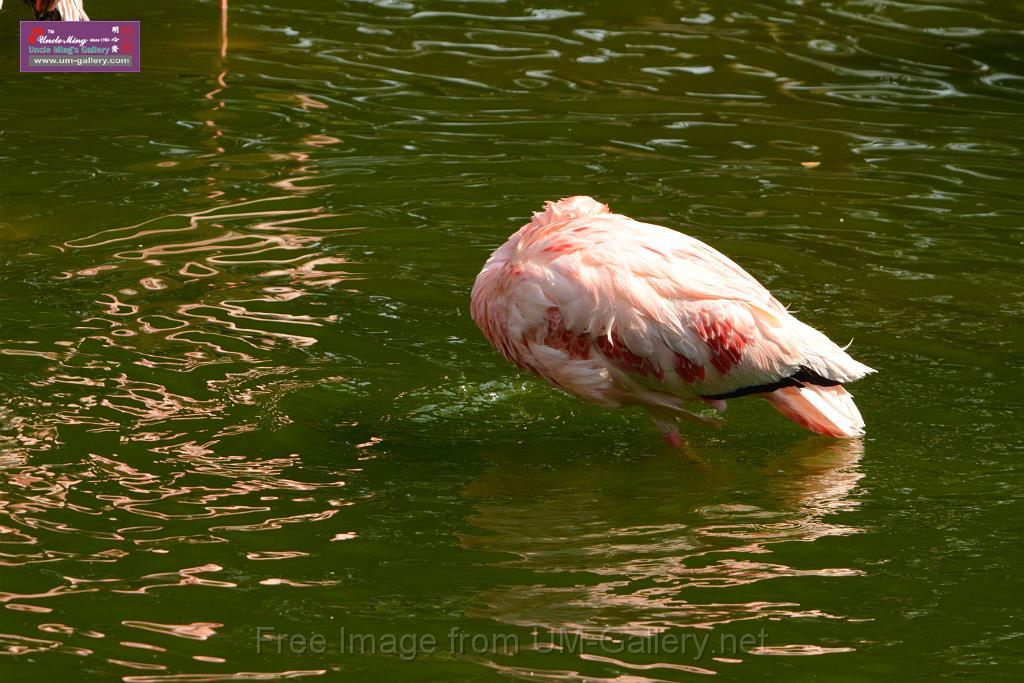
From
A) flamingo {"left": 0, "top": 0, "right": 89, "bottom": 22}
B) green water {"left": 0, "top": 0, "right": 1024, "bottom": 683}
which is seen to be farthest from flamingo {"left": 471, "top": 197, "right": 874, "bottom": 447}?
flamingo {"left": 0, "top": 0, "right": 89, "bottom": 22}

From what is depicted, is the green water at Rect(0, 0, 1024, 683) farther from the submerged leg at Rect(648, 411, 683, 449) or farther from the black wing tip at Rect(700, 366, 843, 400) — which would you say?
the black wing tip at Rect(700, 366, 843, 400)

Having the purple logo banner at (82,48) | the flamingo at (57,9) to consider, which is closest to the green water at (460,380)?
A: the purple logo banner at (82,48)

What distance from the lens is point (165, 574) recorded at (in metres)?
4.77

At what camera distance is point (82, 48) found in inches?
463

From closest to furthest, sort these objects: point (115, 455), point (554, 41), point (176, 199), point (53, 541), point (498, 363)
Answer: point (53, 541) → point (115, 455) → point (498, 363) → point (176, 199) → point (554, 41)

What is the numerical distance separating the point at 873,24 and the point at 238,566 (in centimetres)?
1003

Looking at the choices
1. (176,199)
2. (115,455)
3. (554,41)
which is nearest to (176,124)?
(176,199)

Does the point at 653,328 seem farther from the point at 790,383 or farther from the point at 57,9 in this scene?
the point at 57,9

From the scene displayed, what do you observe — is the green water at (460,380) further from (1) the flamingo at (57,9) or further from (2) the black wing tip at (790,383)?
(1) the flamingo at (57,9)

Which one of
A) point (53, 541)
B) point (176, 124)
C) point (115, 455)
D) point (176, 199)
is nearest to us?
point (53, 541)

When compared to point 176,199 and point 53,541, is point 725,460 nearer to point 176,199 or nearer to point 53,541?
point 53,541

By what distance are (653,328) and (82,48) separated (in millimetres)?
7519

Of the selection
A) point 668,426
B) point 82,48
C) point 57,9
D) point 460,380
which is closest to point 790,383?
point 668,426

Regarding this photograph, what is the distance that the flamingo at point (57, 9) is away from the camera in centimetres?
653
